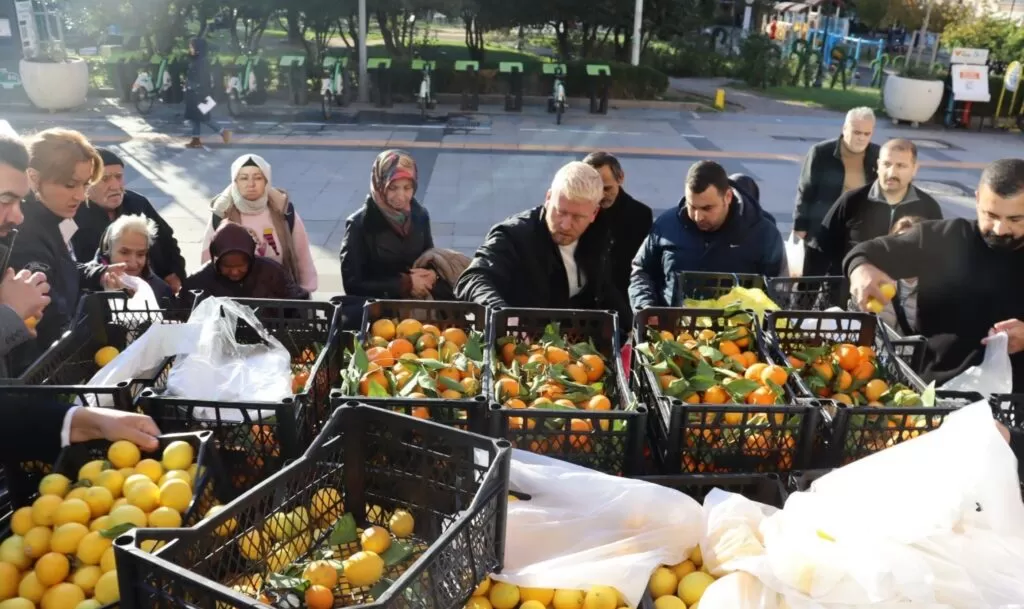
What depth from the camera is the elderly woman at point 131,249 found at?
3.94 metres

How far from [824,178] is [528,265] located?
3.36m

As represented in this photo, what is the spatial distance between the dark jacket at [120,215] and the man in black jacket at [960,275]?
3.72 m

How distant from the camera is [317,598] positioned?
1.71 meters

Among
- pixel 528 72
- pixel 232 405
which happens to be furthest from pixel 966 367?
pixel 528 72

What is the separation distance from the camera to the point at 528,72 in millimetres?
17500

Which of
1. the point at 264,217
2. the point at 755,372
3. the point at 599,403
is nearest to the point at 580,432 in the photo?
the point at 599,403

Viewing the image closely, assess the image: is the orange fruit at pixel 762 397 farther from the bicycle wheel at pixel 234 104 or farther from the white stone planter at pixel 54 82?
the white stone planter at pixel 54 82

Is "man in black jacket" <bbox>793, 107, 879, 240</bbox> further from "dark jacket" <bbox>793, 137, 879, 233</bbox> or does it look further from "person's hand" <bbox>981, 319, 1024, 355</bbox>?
"person's hand" <bbox>981, 319, 1024, 355</bbox>

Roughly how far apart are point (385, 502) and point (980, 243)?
2380 mm

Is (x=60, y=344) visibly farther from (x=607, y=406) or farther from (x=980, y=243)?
(x=980, y=243)

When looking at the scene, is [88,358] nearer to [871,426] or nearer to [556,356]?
[556,356]

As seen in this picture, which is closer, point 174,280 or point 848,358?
point 848,358

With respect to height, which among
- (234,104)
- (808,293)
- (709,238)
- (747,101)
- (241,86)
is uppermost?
(709,238)

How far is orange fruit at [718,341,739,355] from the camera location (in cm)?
294
